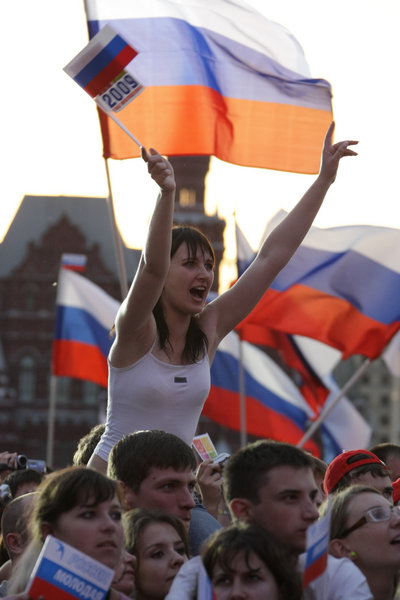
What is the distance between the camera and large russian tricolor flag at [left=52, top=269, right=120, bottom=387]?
58.0 feet

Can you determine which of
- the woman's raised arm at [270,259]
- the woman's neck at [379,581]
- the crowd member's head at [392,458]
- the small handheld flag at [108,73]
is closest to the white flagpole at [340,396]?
the crowd member's head at [392,458]

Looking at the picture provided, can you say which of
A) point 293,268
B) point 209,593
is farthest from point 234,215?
point 209,593

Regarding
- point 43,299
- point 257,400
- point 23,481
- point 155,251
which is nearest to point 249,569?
point 155,251

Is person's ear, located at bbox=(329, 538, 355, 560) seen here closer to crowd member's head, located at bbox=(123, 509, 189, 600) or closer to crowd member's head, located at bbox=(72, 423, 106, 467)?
crowd member's head, located at bbox=(123, 509, 189, 600)

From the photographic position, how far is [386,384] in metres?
91.1

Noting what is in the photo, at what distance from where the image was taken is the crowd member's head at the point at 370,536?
4.10m

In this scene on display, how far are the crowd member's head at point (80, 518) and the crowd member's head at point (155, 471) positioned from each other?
1.63ft

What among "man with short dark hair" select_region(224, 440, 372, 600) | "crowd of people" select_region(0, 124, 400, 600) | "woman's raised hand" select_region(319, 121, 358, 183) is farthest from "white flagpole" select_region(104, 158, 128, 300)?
"man with short dark hair" select_region(224, 440, 372, 600)

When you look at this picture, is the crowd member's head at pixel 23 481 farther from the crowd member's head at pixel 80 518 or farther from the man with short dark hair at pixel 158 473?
the crowd member's head at pixel 80 518

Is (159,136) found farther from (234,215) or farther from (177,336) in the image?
(234,215)

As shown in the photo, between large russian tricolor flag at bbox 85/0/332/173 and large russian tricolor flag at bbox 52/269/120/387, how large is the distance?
28.4ft

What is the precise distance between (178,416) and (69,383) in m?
53.4

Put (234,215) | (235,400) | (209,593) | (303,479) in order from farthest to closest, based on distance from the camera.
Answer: (235,400)
(234,215)
(303,479)
(209,593)

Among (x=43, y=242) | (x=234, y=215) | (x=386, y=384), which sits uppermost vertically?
(x=234, y=215)
